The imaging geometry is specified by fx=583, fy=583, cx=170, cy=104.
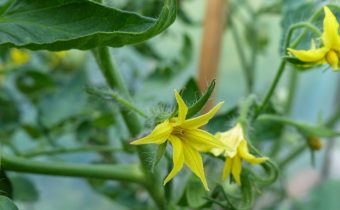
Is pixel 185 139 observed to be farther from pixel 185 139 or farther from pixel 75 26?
pixel 75 26

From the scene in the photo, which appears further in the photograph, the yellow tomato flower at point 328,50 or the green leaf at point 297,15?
the green leaf at point 297,15

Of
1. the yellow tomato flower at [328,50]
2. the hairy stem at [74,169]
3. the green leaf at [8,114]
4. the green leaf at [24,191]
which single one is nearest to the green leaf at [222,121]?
the hairy stem at [74,169]

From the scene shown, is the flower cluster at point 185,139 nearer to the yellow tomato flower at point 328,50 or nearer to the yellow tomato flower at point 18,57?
the yellow tomato flower at point 328,50

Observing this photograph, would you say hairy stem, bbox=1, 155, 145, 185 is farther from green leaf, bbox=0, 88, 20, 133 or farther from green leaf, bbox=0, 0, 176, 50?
green leaf, bbox=0, 88, 20, 133

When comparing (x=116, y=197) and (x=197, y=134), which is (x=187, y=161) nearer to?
(x=197, y=134)

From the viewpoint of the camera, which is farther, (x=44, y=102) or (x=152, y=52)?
(x=152, y=52)

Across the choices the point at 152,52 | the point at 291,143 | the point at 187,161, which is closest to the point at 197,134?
the point at 187,161

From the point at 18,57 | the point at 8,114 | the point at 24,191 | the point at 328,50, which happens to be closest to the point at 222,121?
the point at 328,50
